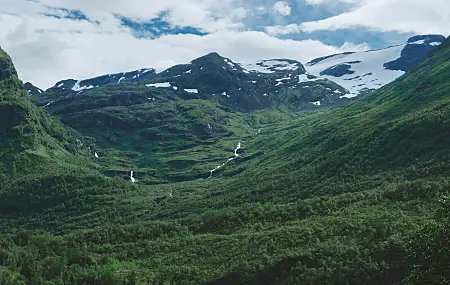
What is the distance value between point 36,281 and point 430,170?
8743 centimetres

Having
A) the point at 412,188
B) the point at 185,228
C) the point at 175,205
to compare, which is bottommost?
the point at 175,205

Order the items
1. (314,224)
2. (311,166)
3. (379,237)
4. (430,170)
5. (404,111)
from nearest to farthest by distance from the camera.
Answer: (379,237)
(314,224)
(430,170)
(311,166)
(404,111)

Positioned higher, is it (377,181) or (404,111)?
(404,111)

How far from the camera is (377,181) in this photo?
11206 centimetres

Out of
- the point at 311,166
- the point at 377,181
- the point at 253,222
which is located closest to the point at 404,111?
the point at 311,166

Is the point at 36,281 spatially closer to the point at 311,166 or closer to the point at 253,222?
the point at 253,222

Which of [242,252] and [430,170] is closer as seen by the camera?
[242,252]

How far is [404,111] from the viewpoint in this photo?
185 m

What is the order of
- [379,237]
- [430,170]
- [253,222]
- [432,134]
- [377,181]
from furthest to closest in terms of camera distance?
[432,134] → [377,181] → [430,170] → [253,222] → [379,237]

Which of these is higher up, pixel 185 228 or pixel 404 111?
pixel 404 111

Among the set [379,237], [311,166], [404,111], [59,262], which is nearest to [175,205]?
[311,166]

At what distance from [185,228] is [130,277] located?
31470 millimetres

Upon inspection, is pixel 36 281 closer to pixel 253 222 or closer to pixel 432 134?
pixel 253 222

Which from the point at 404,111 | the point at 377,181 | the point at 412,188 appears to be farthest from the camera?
the point at 404,111
